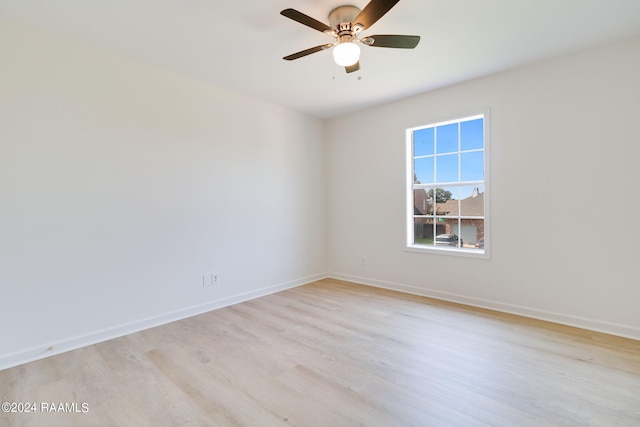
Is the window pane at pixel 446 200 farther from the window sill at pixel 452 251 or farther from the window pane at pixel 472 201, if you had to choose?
the window sill at pixel 452 251

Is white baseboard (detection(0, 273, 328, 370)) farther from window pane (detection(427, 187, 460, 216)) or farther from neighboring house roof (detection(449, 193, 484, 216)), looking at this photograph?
Result: neighboring house roof (detection(449, 193, 484, 216))

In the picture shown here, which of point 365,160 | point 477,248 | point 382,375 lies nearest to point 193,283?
→ point 382,375

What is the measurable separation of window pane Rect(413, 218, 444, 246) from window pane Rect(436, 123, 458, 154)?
0.90 metres

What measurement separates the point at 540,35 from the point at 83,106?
381cm

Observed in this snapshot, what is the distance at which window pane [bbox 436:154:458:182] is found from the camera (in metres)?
3.63

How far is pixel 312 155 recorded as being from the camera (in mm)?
4621

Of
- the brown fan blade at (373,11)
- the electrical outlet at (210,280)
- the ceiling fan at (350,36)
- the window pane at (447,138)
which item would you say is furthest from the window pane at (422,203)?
the electrical outlet at (210,280)

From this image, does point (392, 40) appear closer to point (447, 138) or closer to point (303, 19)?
point (303, 19)

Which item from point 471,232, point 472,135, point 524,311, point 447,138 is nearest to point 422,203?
point 471,232

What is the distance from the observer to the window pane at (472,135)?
343 centimetres

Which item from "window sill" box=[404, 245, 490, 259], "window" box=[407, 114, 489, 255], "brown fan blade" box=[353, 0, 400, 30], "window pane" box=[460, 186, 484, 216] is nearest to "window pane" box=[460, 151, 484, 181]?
"window" box=[407, 114, 489, 255]

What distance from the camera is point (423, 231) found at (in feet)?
12.9

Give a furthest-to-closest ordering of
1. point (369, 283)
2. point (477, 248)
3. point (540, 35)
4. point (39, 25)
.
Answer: point (369, 283) → point (477, 248) → point (540, 35) → point (39, 25)

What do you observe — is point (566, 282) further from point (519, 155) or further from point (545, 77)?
point (545, 77)
